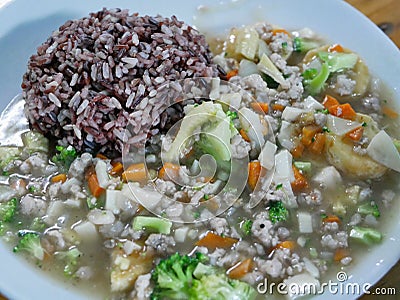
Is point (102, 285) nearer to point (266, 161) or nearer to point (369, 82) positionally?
point (266, 161)

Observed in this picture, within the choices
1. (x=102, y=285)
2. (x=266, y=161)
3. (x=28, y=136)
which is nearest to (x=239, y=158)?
(x=266, y=161)

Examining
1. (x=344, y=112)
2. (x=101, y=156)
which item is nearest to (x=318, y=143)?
(x=344, y=112)

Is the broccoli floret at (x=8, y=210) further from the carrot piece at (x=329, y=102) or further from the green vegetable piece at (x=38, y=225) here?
the carrot piece at (x=329, y=102)

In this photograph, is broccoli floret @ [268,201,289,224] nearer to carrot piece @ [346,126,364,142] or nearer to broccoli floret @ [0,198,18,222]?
carrot piece @ [346,126,364,142]

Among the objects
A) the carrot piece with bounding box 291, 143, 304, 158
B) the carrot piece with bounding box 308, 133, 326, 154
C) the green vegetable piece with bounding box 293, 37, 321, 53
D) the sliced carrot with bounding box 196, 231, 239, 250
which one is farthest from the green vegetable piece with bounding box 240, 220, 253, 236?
the green vegetable piece with bounding box 293, 37, 321, 53

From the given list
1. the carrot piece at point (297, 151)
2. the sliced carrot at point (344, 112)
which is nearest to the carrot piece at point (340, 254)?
the carrot piece at point (297, 151)

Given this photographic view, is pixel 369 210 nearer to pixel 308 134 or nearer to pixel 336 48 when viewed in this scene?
pixel 308 134
